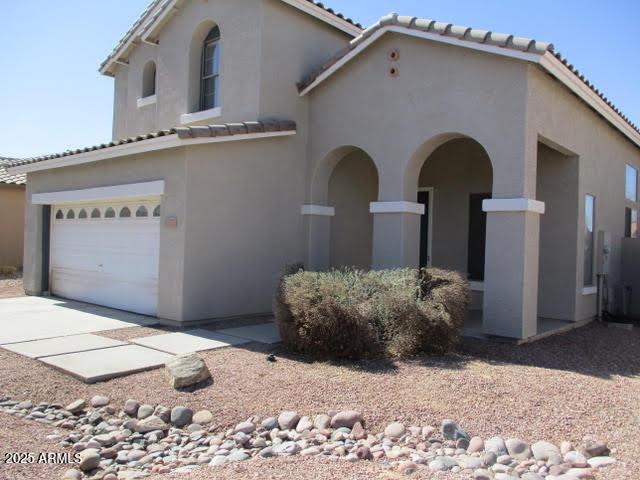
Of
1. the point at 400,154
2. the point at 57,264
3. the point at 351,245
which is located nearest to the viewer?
the point at 400,154

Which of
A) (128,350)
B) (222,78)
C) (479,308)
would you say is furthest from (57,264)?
(479,308)

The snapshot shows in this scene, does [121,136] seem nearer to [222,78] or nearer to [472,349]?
[222,78]

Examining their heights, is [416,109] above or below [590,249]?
above

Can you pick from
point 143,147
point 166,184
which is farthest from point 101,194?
point 166,184

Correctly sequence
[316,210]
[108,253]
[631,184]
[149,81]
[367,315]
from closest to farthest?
[367,315] < [316,210] < [108,253] < [631,184] < [149,81]

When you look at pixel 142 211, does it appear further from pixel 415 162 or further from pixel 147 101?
pixel 415 162

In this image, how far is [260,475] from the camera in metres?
4.55

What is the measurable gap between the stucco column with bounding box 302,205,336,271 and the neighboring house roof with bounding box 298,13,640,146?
2.48 metres

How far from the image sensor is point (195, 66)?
1341 centimetres

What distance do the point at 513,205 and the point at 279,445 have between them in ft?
17.8

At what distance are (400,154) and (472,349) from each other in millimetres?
3680

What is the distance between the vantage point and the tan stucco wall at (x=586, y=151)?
30.3ft

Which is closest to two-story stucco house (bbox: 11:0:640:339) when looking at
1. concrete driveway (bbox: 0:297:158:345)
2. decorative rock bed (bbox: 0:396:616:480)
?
concrete driveway (bbox: 0:297:158:345)

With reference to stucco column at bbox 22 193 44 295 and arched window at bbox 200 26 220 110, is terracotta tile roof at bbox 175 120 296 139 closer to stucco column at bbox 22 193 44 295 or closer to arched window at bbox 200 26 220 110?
arched window at bbox 200 26 220 110
